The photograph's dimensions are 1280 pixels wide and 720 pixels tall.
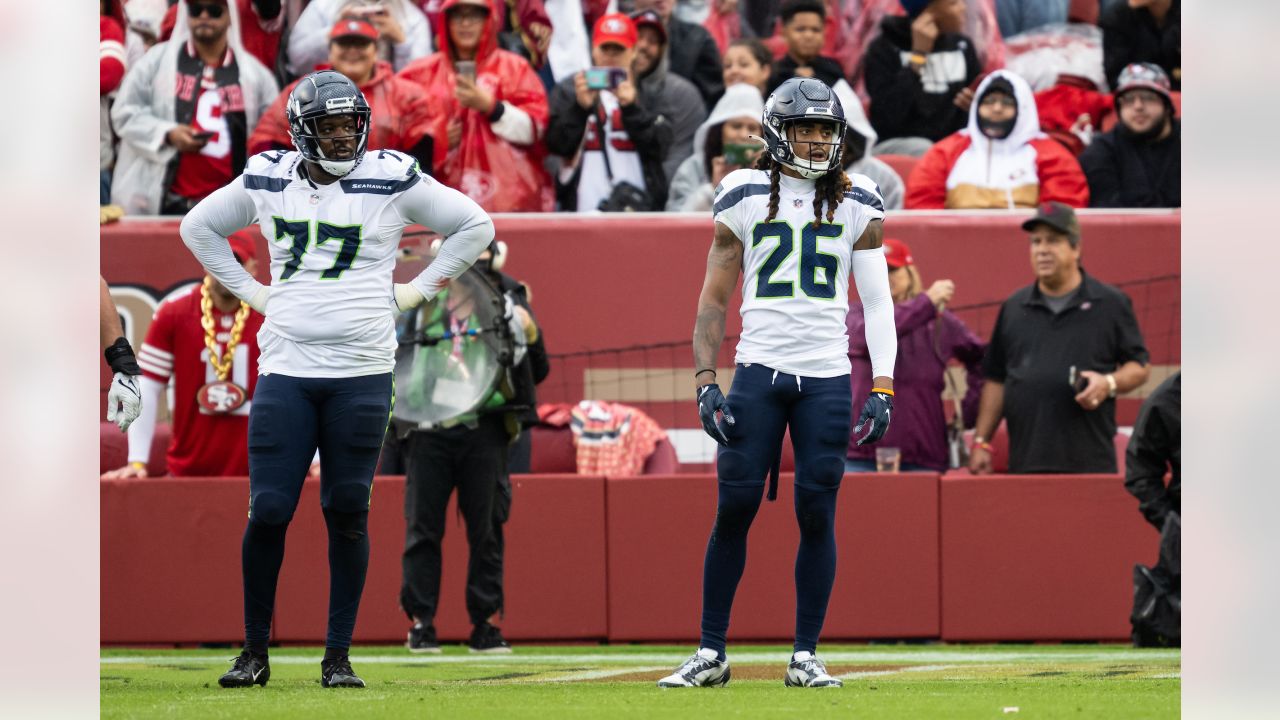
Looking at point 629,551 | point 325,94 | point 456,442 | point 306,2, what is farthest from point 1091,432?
point 306,2

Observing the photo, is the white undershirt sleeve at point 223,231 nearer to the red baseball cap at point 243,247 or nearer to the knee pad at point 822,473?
the knee pad at point 822,473

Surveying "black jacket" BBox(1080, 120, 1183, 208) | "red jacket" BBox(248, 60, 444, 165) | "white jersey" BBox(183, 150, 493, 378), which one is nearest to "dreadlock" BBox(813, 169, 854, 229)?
"white jersey" BBox(183, 150, 493, 378)

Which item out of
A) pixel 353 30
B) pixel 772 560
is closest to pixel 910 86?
pixel 353 30

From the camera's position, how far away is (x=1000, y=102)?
460 inches

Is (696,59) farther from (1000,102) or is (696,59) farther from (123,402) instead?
(123,402)

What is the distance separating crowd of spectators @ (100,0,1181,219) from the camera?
11727 millimetres

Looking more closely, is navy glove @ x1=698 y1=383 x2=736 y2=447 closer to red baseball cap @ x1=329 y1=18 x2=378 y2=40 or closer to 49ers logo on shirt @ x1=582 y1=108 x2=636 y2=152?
49ers logo on shirt @ x1=582 y1=108 x2=636 y2=152

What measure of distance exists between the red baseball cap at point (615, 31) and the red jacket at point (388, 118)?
1.21m

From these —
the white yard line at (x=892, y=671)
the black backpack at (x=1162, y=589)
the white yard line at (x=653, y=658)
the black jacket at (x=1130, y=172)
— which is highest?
the black jacket at (x=1130, y=172)

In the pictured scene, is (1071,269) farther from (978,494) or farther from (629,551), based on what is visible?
(629,551)

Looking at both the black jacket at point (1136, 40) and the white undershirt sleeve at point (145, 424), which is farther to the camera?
the black jacket at point (1136, 40)

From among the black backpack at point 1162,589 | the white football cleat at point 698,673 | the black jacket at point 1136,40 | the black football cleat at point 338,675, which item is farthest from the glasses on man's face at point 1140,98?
the black football cleat at point 338,675

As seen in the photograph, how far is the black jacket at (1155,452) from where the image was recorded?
902 centimetres
